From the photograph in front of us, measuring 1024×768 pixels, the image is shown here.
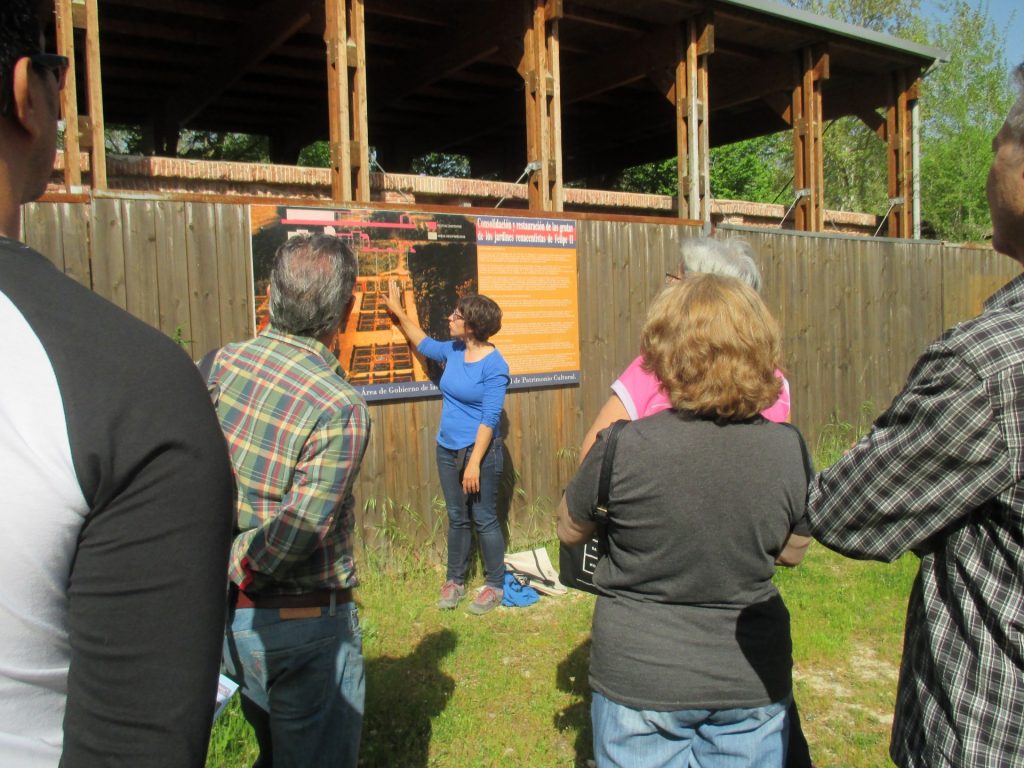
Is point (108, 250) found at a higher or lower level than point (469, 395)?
higher

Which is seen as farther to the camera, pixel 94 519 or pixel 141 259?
pixel 141 259

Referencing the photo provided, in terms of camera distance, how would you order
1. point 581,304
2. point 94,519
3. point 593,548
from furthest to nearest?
point 581,304
point 593,548
point 94,519

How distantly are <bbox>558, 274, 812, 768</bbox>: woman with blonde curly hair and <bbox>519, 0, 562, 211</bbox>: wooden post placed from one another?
4.36 metres

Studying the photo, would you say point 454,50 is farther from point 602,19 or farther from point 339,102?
point 339,102

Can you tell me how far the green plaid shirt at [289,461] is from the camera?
85.9 inches

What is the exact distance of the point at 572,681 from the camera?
4051 millimetres

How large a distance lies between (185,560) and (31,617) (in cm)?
17

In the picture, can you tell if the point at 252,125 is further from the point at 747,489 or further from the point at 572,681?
the point at 747,489

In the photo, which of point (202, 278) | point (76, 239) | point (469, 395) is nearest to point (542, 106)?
point (469, 395)

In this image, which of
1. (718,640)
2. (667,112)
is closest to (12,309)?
(718,640)

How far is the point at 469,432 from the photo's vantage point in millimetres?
4965

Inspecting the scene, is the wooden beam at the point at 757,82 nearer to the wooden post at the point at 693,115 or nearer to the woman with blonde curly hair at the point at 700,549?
the wooden post at the point at 693,115

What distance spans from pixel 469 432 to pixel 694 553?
10.1 feet

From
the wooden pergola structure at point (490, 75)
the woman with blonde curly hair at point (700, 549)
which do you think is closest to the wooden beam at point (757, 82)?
the wooden pergola structure at point (490, 75)
